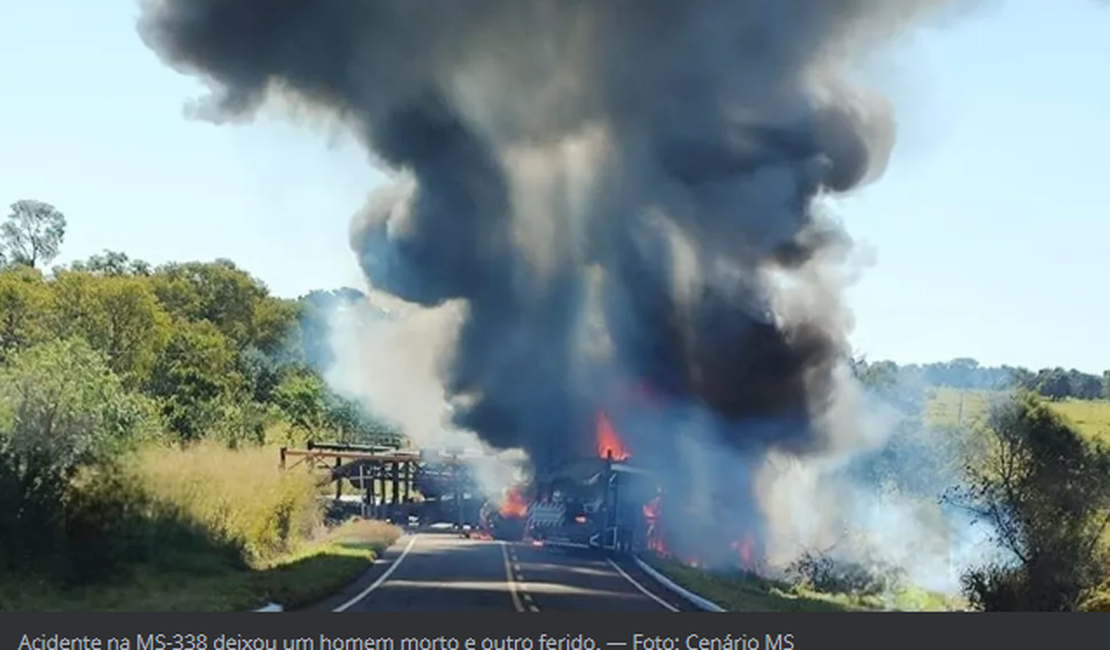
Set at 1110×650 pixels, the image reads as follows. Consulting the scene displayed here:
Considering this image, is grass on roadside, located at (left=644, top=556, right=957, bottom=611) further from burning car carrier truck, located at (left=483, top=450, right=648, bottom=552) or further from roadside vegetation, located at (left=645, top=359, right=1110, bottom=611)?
burning car carrier truck, located at (left=483, top=450, right=648, bottom=552)

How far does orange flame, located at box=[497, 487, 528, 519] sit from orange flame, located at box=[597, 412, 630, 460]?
17.0 ft

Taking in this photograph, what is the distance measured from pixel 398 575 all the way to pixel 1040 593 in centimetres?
1630

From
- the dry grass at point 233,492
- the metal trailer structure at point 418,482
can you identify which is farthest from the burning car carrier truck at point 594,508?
the metal trailer structure at point 418,482

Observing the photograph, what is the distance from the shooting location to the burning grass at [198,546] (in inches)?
1027

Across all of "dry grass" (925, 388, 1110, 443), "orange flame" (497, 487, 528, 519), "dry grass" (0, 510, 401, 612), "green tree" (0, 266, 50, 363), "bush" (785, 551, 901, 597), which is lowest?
"dry grass" (0, 510, 401, 612)

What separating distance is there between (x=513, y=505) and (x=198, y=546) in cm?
3251

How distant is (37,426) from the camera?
2878 centimetres

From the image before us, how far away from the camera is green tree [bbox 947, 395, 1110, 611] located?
3388cm

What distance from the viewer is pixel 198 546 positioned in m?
32.3

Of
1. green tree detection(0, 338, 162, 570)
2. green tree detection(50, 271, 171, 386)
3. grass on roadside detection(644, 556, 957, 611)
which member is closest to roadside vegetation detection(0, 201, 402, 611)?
green tree detection(0, 338, 162, 570)

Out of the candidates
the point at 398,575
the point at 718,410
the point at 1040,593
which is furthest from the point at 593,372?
the point at 1040,593

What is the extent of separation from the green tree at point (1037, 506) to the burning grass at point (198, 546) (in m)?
16.5

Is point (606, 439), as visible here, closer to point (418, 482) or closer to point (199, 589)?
point (418, 482)

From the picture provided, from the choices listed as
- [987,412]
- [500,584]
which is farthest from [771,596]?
[987,412]
